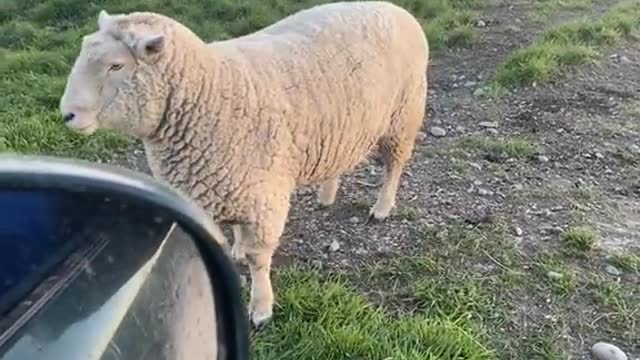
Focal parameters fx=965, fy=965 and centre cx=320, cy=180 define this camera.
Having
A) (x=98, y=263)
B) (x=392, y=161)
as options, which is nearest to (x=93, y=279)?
(x=98, y=263)

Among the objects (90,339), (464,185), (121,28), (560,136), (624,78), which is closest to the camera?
(90,339)

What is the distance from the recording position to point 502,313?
3914 millimetres

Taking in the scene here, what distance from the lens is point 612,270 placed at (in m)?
4.29

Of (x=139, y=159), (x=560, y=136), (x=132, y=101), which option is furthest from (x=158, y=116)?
(x=560, y=136)

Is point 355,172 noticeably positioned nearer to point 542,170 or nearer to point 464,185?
point 464,185

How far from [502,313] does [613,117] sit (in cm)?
265

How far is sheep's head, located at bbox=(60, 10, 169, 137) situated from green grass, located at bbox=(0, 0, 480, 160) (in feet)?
7.39

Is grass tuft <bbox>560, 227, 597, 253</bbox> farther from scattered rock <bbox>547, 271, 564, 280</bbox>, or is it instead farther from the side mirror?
the side mirror

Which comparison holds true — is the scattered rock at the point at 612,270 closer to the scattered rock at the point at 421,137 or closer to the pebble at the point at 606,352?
the pebble at the point at 606,352

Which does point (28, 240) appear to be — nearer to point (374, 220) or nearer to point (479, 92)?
point (374, 220)

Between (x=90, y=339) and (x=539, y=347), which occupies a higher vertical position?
(x=90, y=339)

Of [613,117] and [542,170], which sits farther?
[613,117]

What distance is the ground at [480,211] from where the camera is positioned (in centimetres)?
377

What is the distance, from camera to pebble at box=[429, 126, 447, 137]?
5.86 meters
